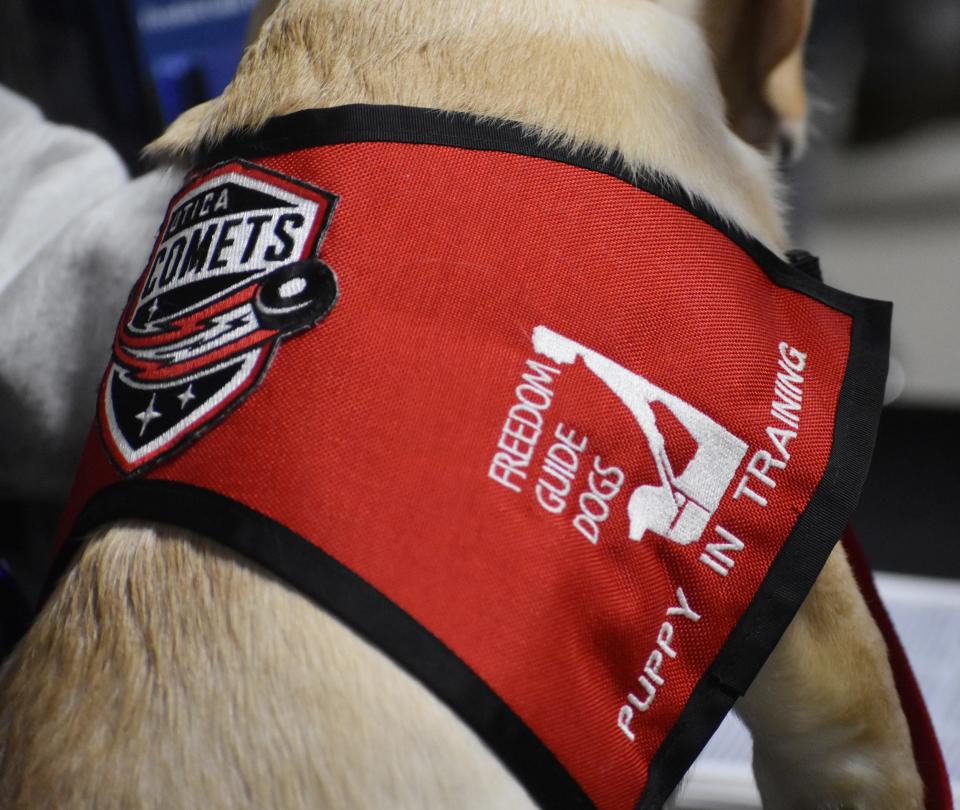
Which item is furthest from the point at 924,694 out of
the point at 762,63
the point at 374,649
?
the point at 374,649

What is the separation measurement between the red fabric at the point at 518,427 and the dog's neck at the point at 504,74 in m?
0.06

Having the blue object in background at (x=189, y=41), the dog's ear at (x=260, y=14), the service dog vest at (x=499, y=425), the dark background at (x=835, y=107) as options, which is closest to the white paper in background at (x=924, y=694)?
the service dog vest at (x=499, y=425)

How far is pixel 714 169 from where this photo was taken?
77 centimetres

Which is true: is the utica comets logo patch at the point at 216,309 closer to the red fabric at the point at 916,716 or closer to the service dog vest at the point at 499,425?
the service dog vest at the point at 499,425

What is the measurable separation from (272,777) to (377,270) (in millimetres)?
299

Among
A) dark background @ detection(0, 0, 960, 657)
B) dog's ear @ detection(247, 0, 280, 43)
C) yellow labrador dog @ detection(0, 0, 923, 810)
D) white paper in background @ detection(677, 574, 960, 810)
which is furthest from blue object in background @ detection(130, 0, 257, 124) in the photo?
white paper in background @ detection(677, 574, 960, 810)

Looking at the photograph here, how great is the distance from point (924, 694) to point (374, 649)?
2.70 ft

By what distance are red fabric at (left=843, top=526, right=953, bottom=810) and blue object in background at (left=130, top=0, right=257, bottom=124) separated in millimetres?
1304

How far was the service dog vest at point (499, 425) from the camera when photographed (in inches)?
21.9

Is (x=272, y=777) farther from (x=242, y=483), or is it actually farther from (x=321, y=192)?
(x=321, y=192)

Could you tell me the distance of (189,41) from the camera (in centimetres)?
164

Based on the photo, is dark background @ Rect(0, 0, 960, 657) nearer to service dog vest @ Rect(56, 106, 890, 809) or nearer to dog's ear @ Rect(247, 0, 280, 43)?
service dog vest @ Rect(56, 106, 890, 809)

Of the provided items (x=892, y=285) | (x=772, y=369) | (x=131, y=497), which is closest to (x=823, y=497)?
(x=772, y=369)

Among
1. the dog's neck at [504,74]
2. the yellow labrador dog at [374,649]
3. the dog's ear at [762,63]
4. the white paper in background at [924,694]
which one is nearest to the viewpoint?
the yellow labrador dog at [374,649]
